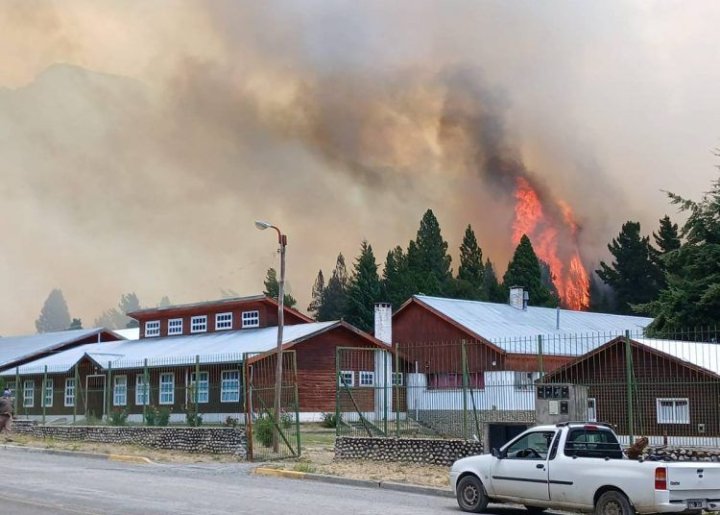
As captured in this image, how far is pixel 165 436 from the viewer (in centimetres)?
2798

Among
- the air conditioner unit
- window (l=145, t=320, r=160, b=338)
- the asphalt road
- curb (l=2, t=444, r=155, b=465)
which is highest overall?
window (l=145, t=320, r=160, b=338)

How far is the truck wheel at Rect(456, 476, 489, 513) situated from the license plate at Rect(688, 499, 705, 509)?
11.1ft

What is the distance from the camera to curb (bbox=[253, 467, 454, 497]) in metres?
17.8

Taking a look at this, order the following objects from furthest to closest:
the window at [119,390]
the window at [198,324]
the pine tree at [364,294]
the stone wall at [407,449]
Result: the pine tree at [364,294] → the window at [198,324] → the window at [119,390] → the stone wall at [407,449]

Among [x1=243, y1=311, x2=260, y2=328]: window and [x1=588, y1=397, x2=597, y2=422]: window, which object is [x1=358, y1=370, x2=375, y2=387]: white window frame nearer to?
[x1=243, y1=311, x2=260, y2=328]: window

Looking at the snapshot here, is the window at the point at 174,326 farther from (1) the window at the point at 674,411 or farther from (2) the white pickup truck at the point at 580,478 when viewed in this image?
(2) the white pickup truck at the point at 580,478

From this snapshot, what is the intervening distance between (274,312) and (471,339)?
11498 mm

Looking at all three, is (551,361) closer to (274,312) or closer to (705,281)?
(705,281)

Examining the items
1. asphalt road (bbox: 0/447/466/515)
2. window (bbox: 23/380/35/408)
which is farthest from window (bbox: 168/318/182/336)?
asphalt road (bbox: 0/447/466/515)

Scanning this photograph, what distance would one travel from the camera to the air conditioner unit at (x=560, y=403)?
17.8 m

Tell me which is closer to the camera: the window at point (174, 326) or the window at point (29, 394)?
the window at point (29, 394)

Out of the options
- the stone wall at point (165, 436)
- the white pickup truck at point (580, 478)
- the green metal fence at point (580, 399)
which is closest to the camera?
the white pickup truck at point (580, 478)

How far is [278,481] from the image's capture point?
1970 cm

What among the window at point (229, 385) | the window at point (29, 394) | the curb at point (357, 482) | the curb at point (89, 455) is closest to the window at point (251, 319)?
the window at point (229, 385)
